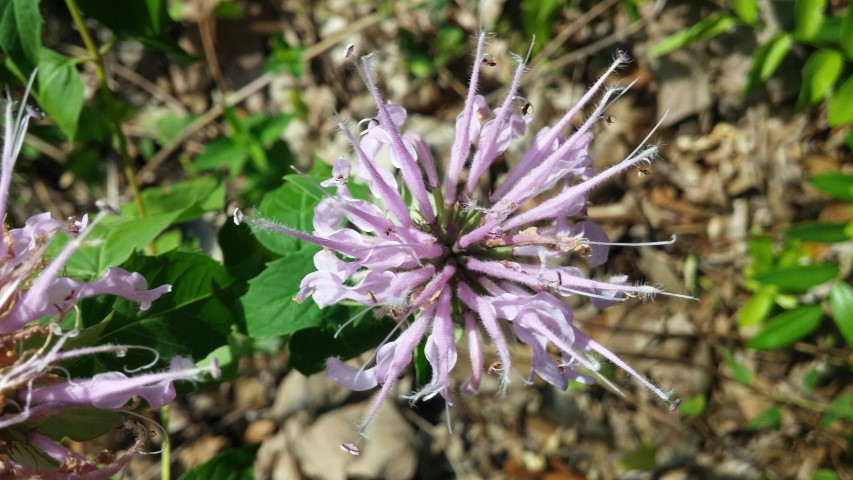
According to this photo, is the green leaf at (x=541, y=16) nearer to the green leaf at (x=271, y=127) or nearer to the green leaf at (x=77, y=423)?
the green leaf at (x=271, y=127)

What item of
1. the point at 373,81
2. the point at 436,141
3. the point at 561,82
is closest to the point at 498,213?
the point at 373,81

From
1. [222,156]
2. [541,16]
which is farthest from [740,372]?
[222,156]

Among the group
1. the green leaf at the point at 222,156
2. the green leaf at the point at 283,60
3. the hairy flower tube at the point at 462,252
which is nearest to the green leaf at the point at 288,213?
the hairy flower tube at the point at 462,252

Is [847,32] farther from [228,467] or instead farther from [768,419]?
[228,467]

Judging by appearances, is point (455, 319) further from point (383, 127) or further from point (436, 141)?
point (436, 141)

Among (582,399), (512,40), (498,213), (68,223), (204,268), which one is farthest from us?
(512,40)
